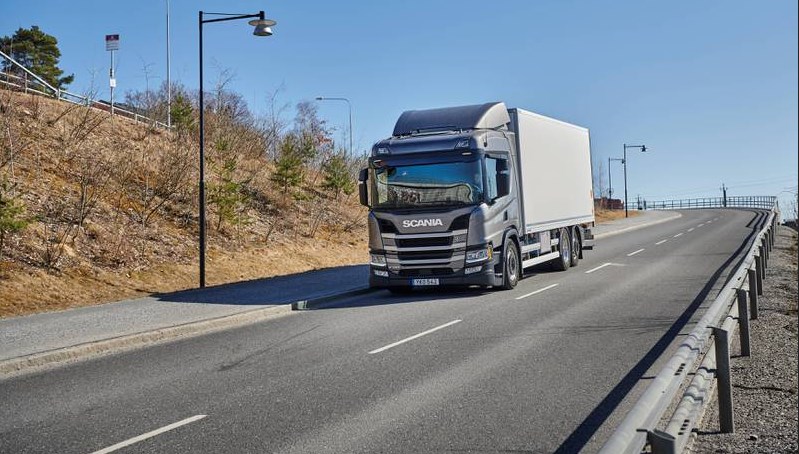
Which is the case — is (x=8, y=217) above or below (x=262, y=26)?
below

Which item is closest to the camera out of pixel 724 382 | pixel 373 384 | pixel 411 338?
pixel 724 382

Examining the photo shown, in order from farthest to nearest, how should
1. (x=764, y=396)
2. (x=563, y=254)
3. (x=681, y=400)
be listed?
(x=563, y=254)
(x=764, y=396)
(x=681, y=400)

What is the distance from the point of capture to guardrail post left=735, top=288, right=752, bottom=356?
7762mm

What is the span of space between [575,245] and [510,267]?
6126 millimetres

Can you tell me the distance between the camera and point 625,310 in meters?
11.5

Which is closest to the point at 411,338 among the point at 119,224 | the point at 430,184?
the point at 430,184

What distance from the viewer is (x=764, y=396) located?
628 cm

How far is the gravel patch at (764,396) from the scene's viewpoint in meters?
5.00

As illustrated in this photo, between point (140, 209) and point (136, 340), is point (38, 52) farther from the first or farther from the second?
point (136, 340)

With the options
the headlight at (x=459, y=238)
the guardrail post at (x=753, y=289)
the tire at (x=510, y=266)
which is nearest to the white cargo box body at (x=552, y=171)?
the tire at (x=510, y=266)

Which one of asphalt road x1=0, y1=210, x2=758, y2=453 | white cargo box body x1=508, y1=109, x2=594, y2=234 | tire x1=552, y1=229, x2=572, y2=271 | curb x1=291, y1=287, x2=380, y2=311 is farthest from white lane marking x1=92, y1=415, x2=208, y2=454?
tire x1=552, y1=229, x2=572, y2=271

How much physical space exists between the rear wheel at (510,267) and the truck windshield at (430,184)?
162 cm

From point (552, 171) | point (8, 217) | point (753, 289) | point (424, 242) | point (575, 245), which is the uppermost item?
point (552, 171)

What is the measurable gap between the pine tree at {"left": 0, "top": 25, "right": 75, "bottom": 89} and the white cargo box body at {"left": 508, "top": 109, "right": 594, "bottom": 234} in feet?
133
